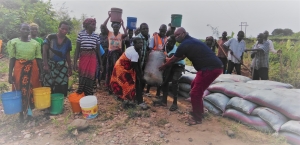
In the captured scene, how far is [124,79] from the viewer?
375cm

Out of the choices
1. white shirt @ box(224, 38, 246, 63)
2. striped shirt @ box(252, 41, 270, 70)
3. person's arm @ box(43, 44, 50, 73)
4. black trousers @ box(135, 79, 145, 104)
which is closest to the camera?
person's arm @ box(43, 44, 50, 73)

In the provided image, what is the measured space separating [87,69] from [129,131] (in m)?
1.29

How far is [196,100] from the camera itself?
11.2 ft

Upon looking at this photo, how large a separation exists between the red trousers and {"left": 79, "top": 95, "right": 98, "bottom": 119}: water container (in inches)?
60.5

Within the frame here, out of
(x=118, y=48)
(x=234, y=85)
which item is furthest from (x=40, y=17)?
(x=234, y=85)

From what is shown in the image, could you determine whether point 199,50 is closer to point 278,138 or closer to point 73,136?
point 278,138

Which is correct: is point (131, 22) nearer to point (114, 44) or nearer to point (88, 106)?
point (114, 44)

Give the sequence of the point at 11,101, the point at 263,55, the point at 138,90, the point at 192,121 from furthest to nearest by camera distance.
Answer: the point at 263,55 < the point at 138,90 < the point at 192,121 < the point at 11,101

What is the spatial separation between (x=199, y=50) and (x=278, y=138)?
5.21 feet

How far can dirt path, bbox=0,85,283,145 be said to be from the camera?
116 inches

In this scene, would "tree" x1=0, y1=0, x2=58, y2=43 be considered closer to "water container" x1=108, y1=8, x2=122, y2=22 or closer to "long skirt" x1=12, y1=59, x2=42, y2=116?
"water container" x1=108, y1=8, x2=122, y2=22

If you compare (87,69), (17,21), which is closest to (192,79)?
(87,69)

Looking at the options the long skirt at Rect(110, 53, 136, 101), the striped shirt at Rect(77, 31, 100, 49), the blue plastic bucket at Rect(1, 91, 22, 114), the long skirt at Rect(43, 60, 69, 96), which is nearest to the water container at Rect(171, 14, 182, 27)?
the long skirt at Rect(110, 53, 136, 101)

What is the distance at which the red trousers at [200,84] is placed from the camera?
3.30 m
